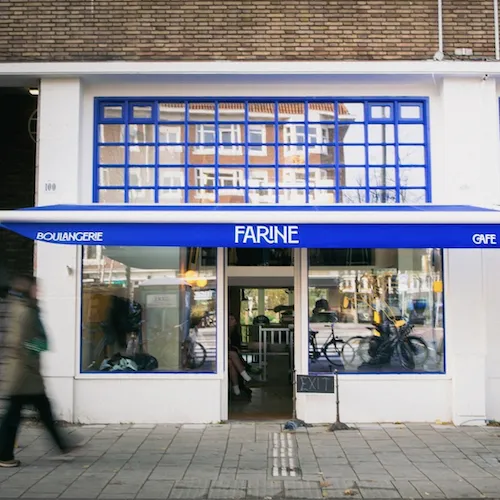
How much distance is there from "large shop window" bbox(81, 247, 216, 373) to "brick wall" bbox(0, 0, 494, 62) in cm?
296

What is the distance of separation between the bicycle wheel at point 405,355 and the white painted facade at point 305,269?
0.78 ft

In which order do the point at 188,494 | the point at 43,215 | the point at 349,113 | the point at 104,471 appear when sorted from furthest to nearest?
the point at 349,113
the point at 43,215
the point at 104,471
the point at 188,494

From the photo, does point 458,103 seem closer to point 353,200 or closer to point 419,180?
point 419,180

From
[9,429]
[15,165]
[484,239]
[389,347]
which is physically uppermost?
[15,165]

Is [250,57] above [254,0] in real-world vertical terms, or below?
below

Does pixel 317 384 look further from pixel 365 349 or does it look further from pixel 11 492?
pixel 11 492

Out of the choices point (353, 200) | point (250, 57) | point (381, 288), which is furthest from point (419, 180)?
point (250, 57)

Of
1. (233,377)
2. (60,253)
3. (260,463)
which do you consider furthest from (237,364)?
(260,463)

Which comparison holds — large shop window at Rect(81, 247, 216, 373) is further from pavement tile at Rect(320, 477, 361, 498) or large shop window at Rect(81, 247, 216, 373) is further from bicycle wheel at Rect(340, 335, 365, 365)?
pavement tile at Rect(320, 477, 361, 498)

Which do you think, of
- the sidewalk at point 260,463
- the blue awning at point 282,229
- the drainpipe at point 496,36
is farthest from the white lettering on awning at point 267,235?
the drainpipe at point 496,36

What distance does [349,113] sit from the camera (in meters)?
9.49

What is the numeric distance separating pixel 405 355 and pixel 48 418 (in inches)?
200

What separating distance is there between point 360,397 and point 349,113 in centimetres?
416

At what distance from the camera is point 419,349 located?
9.23 metres
